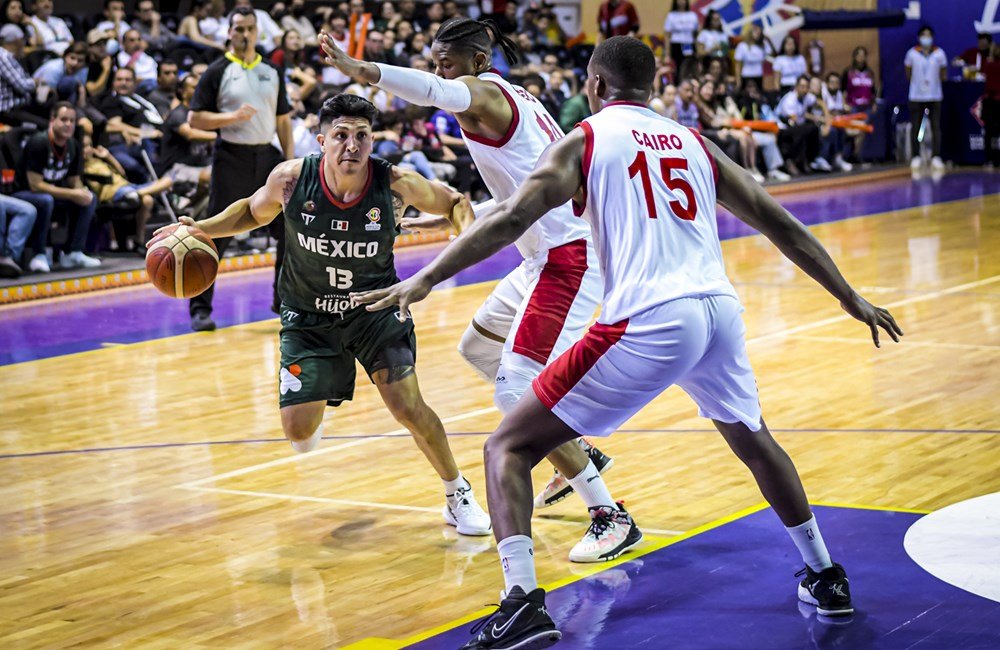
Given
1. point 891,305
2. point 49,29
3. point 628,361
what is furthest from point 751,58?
point 628,361

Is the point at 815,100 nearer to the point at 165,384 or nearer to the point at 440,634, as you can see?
the point at 165,384

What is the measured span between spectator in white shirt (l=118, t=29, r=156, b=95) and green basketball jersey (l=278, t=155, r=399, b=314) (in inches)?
378

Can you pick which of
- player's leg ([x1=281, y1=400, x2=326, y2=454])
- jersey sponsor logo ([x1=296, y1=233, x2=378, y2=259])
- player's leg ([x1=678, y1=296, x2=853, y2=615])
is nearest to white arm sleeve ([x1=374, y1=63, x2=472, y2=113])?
jersey sponsor logo ([x1=296, y1=233, x2=378, y2=259])

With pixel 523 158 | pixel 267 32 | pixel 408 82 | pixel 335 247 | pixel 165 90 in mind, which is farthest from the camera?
pixel 267 32

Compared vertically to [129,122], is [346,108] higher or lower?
higher

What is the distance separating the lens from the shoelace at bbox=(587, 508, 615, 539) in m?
5.32

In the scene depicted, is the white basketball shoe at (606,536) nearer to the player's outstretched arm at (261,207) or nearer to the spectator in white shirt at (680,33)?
the player's outstretched arm at (261,207)

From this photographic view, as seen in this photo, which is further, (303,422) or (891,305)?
(891,305)

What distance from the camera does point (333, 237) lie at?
5.85 metres

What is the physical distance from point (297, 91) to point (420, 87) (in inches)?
431

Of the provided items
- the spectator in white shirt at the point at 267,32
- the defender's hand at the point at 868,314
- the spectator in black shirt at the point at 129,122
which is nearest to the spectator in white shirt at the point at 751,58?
the spectator in white shirt at the point at 267,32

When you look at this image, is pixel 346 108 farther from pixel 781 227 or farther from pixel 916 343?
pixel 916 343

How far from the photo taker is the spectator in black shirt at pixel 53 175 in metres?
12.5

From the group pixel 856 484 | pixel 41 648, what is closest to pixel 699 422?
pixel 856 484
